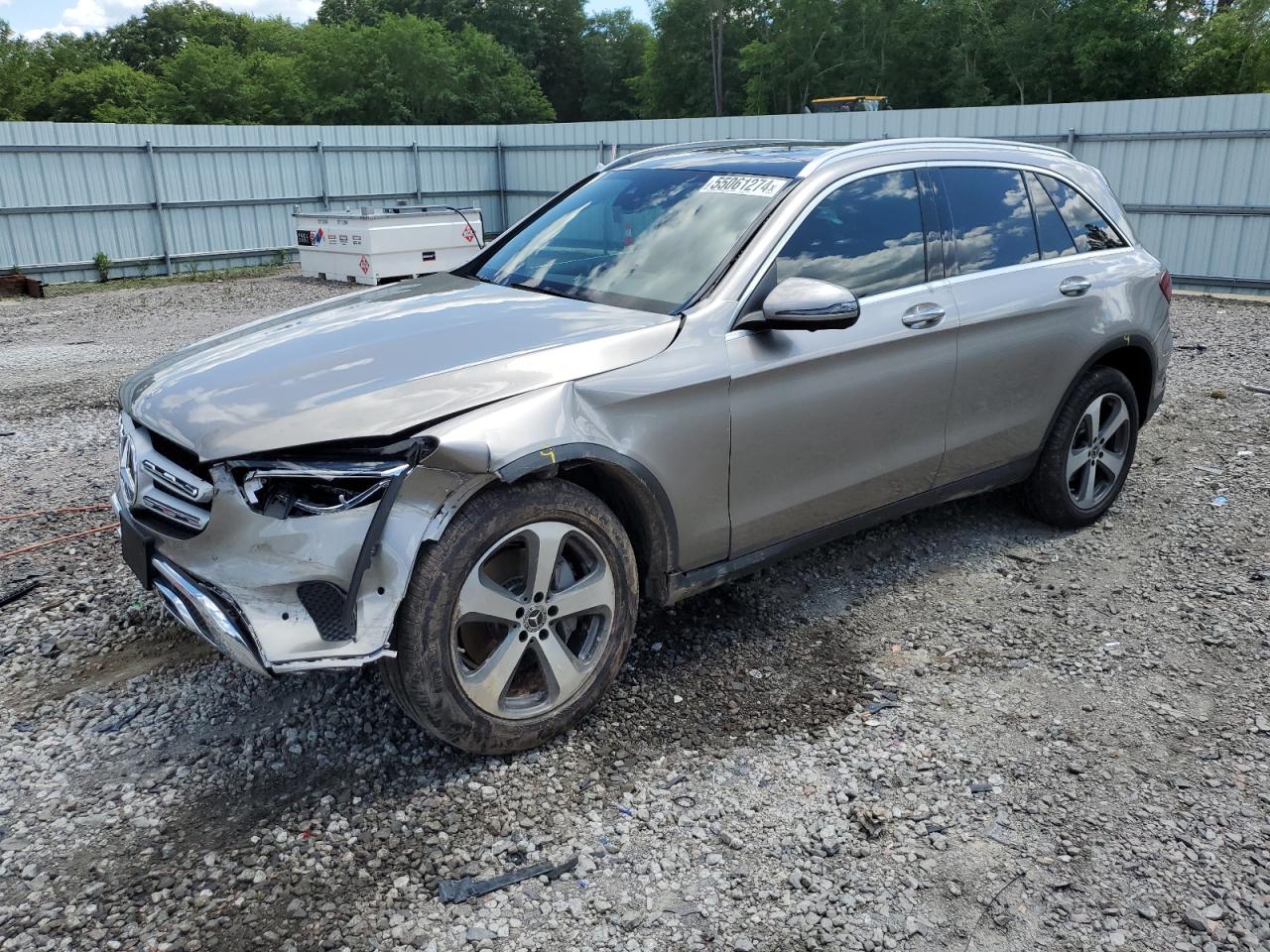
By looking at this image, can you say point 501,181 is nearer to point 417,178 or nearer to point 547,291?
point 417,178

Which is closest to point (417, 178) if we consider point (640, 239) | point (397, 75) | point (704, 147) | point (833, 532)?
point (704, 147)

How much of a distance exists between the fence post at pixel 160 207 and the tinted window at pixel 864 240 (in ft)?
58.2

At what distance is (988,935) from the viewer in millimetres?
2580

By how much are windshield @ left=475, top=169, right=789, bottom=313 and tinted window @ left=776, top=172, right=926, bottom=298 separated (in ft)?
0.68

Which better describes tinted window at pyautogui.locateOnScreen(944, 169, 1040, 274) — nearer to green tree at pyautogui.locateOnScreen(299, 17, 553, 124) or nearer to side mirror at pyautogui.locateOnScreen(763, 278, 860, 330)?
side mirror at pyautogui.locateOnScreen(763, 278, 860, 330)

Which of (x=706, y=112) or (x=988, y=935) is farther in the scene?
(x=706, y=112)

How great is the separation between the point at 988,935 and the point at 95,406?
7.84 meters

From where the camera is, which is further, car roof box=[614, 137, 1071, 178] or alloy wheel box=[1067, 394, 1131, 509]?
alloy wheel box=[1067, 394, 1131, 509]

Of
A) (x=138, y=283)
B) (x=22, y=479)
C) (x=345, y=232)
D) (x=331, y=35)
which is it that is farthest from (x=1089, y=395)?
Answer: (x=331, y=35)

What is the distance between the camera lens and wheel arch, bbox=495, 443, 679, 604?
3.09 metres

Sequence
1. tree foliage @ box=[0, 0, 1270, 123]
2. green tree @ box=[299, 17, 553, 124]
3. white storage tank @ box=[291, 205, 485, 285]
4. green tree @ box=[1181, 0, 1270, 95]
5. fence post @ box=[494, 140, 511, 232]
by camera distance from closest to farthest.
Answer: white storage tank @ box=[291, 205, 485, 285] < fence post @ box=[494, 140, 511, 232] < green tree @ box=[1181, 0, 1270, 95] < tree foliage @ box=[0, 0, 1270, 123] < green tree @ box=[299, 17, 553, 124]

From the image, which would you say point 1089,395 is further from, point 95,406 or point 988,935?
point 95,406

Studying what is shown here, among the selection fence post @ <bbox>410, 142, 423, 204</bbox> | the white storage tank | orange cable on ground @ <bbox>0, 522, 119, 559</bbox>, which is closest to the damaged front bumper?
orange cable on ground @ <bbox>0, 522, 119, 559</bbox>

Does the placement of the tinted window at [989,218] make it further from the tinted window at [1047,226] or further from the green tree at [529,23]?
the green tree at [529,23]
